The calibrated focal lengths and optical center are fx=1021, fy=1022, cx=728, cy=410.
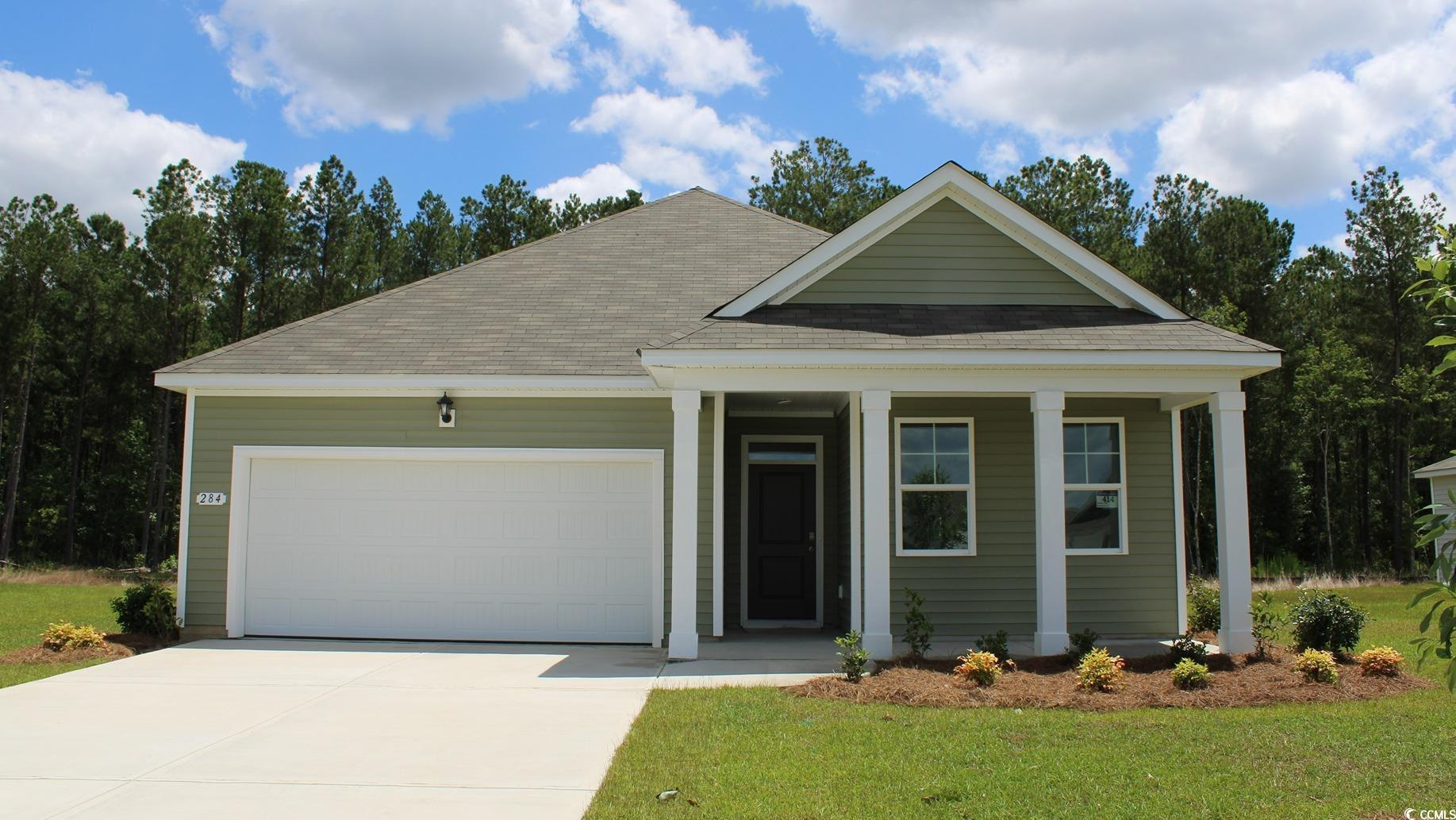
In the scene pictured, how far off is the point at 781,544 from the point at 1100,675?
5511 mm

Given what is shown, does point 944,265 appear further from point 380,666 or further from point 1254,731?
point 380,666

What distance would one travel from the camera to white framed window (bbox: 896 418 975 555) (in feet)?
38.1

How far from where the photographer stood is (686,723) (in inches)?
278

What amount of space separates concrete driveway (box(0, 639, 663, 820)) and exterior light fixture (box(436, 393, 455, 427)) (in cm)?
260

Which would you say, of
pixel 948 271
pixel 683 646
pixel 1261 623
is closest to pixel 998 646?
pixel 1261 623

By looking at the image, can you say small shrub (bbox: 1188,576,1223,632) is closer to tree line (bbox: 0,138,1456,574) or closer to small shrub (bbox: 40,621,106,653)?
small shrub (bbox: 40,621,106,653)

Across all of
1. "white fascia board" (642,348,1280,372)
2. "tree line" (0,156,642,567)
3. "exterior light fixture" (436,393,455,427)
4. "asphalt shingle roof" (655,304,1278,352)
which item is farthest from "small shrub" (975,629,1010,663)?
"tree line" (0,156,642,567)

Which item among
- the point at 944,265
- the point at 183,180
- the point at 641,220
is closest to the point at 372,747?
the point at 944,265

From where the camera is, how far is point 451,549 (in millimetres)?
11602

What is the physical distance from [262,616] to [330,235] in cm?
1781

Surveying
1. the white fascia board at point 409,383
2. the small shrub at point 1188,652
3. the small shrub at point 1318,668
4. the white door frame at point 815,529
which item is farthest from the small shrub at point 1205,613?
the white fascia board at point 409,383

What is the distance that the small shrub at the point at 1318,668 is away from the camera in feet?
27.0

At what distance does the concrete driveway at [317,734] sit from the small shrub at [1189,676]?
4.31 meters

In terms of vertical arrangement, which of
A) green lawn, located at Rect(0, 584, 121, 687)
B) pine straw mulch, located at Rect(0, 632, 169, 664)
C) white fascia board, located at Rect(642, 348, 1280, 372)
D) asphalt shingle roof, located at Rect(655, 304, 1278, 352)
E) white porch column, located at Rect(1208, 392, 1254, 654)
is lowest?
green lawn, located at Rect(0, 584, 121, 687)
